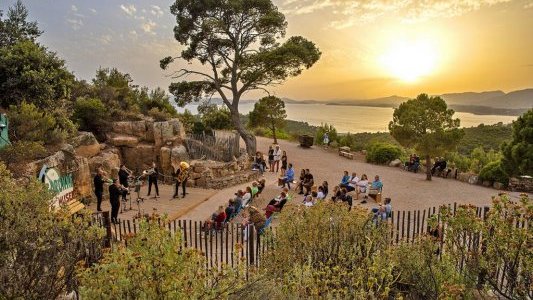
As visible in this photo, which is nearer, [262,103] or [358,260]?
[358,260]

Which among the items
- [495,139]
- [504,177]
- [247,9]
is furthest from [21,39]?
[495,139]

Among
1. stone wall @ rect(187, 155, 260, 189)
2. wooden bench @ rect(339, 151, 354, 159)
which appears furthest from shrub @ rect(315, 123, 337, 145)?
stone wall @ rect(187, 155, 260, 189)

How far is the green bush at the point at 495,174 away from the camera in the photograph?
1798 centimetres

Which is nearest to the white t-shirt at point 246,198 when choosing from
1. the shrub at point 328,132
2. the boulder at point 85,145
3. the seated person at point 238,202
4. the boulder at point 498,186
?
the seated person at point 238,202

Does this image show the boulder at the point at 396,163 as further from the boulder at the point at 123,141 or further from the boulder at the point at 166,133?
the boulder at the point at 123,141

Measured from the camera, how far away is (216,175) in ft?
59.4

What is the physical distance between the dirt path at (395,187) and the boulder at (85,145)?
5391mm

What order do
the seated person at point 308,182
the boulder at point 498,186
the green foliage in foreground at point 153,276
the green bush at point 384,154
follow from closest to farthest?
the green foliage in foreground at point 153,276 < the seated person at point 308,182 < the boulder at point 498,186 < the green bush at point 384,154

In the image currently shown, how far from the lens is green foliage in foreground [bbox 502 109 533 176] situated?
55.3 feet

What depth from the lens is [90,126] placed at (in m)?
18.9

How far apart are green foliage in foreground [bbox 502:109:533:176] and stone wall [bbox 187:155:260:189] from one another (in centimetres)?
1172

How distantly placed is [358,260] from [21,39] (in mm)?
16308

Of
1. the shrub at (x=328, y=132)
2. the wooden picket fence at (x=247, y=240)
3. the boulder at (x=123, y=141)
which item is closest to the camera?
the wooden picket fence at (x=247, y=240)

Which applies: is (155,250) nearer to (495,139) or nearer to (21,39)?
(21,39)
